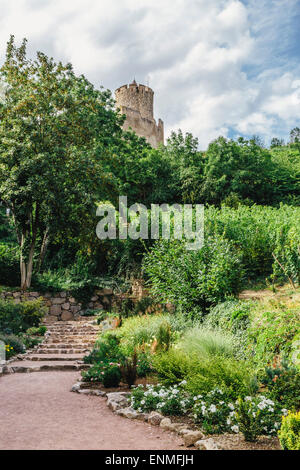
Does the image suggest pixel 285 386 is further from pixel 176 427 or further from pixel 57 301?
pixel 57 301

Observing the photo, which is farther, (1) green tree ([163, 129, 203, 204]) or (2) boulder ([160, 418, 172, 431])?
(1) green tree ([163, 129, 203, 204])

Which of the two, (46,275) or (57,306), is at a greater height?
(46,275)

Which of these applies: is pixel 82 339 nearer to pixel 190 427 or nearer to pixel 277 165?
pixel 190 427

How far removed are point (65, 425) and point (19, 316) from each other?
8288 millimetres

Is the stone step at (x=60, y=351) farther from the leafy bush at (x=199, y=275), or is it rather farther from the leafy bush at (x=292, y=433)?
the leafy bush at (x=292, y=433)

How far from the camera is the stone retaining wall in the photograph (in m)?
15.2

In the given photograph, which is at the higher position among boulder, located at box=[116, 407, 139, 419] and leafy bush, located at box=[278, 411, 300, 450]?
leafy bush, located at box=[278, 411, 300, 450]

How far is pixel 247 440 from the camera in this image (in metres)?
3.81

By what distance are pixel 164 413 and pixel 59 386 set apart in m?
2.54

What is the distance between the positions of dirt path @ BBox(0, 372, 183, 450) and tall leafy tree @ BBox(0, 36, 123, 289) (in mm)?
9781

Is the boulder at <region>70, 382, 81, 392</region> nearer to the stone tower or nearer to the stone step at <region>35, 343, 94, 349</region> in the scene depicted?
the stone step at <region>35, 343, 94, 349</region>

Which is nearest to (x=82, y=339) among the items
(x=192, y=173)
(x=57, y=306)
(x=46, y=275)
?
(x=57, y=306)

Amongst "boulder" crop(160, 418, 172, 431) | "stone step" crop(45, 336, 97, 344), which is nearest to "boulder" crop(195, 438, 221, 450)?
"boulder" crop(160, 418, 172, 431)

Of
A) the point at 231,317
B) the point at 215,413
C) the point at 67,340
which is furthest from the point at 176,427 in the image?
the point at 67,340
